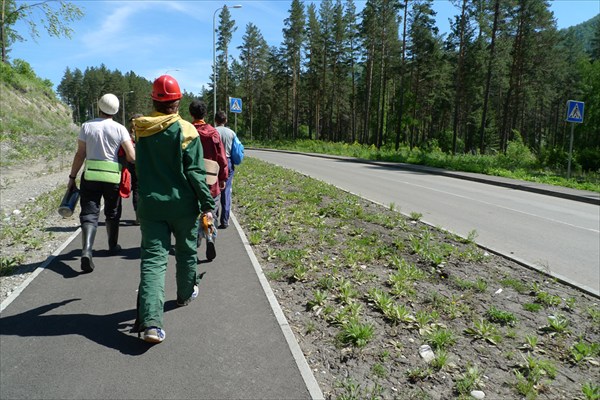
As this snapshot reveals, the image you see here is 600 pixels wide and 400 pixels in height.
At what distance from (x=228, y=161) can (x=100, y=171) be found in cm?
240

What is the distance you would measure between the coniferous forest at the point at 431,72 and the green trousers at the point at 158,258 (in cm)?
2529

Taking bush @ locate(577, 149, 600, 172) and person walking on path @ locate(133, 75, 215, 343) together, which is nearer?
person walking on path @ locate(133, 75, 215, 343)

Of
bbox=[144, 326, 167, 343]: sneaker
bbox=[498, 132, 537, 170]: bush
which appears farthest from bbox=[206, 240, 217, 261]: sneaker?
bbox=[498, 132, 537, 170]: bush

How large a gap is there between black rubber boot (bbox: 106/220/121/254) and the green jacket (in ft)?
8.50

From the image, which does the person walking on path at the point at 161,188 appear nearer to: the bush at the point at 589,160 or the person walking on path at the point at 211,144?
the person walking on path at the point at 211,144

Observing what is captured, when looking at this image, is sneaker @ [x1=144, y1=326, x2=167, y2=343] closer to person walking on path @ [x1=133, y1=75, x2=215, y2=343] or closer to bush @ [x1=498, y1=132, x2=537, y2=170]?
person walking on path @ [x1=133, y1=75, x2=215, y2=343]

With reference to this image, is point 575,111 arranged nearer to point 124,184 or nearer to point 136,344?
point 124,184

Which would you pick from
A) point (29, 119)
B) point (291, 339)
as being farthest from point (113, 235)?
point (29, 119)

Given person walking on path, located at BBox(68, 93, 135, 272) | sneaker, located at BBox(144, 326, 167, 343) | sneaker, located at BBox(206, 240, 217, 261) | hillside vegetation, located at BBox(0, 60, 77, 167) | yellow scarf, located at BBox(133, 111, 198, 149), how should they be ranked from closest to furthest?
sneaker, located at BBox(144, 326, 167, 343) → yellow scarf, located at BBox(133, 111, 198, 149) → person walking on path, located at BBox(68, 93, 135, 272) → sneaker, located at BBox(206, 240, 217, 261) → hillside vegetation, located at BBox(0, 60, 77, 167)

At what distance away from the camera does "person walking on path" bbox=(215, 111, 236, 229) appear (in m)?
6.97

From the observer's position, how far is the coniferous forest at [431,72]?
1302 inches

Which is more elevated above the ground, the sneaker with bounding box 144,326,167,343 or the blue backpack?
the blue backpack

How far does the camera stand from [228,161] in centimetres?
720

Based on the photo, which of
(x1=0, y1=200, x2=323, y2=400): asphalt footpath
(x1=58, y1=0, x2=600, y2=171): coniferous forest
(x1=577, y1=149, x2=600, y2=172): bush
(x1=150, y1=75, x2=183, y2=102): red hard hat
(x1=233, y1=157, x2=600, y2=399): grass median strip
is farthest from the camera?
(x1=58, y1=0, x2=600, y2=171): coniferous forest
